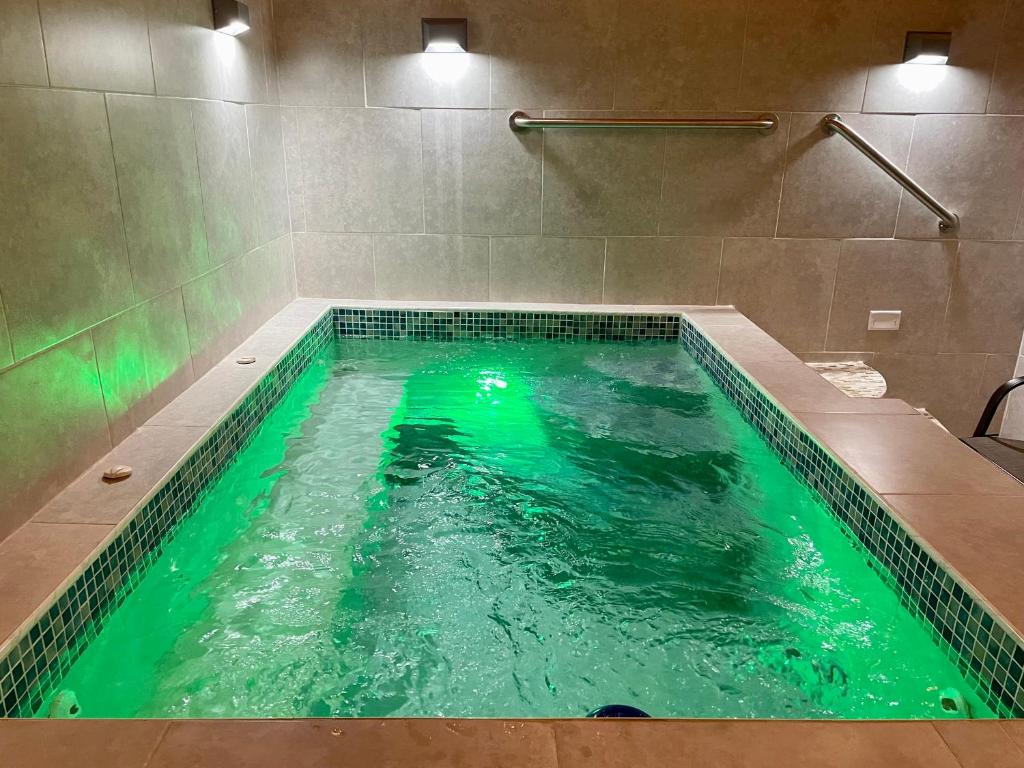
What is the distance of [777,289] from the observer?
427 cm

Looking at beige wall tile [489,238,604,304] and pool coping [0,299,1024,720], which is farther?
beige wall tile [489,238,604,304]

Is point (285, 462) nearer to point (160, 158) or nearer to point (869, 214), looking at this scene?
point (160, 158)

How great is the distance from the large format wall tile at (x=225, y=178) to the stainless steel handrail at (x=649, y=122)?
1.42 m

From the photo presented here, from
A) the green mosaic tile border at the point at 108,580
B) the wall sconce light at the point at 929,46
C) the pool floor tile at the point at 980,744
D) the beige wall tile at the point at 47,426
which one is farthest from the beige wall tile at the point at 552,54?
the pool floor tile at the point at 980,744

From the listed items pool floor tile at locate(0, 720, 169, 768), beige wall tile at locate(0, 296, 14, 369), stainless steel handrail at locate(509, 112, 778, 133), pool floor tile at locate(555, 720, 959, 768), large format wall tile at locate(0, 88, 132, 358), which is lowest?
pool floor tile at locate(0, 720, 169, 768)

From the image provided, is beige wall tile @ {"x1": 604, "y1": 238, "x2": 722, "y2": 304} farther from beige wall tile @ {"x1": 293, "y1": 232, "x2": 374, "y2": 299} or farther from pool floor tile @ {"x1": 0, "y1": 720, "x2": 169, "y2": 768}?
pool floor tile @ {"x1": 0, "y1": 720, "x2": 169, "y2": 768}

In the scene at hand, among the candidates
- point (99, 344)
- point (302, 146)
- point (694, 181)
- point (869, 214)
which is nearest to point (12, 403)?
point (99, 344)

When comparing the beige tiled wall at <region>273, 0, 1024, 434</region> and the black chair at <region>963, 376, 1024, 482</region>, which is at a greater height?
the beige tiled wall at <region>273, 0, 1024, 434</region>

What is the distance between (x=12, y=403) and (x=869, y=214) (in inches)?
160

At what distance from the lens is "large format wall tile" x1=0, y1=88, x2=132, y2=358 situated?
186 centimetres

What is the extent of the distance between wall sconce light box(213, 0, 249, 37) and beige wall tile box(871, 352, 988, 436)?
3.76 meters

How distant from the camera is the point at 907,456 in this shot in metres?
2.25

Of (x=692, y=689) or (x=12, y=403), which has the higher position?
(x=12, y=403)

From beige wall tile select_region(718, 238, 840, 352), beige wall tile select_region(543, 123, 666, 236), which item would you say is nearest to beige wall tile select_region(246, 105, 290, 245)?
beige wall tile select_region(543, 123, 666, 236)
